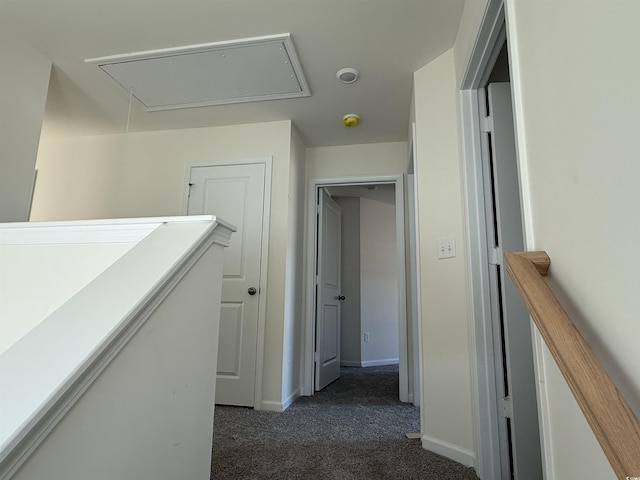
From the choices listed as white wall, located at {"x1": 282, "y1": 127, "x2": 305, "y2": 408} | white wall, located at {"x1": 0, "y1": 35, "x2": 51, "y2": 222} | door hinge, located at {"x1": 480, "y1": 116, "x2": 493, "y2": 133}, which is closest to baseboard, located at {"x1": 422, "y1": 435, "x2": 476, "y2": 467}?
white wall, located at {"x1": 282, "y1": 127, "x2": 305, "y2": 408}

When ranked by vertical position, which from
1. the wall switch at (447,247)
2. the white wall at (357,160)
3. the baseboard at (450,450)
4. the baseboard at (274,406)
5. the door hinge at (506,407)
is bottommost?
the baseboard at (274,406)

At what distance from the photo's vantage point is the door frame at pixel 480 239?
1.64 meters

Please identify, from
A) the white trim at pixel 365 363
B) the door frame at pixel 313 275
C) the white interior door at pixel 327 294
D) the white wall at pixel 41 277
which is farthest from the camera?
the white trim at pixel 365 363

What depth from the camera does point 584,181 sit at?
0.78 meters

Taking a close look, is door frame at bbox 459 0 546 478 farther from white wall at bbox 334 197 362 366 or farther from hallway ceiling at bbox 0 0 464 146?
white wall at bbox 334 197 362 366

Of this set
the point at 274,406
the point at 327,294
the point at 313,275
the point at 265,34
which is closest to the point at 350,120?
the point at 265,34

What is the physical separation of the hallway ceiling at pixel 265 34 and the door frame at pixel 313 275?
69 centimetres

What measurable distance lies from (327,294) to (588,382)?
Result: 3.19 m

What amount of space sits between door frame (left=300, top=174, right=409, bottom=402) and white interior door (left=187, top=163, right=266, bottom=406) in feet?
1.98

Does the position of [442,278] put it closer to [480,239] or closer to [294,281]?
[480,239]

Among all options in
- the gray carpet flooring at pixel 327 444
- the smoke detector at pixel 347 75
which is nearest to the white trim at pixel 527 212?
the gray carpet flooring at pixel 327 444

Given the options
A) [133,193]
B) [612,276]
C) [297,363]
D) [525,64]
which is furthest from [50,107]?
[612,276]

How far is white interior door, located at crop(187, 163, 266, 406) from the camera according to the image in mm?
2855

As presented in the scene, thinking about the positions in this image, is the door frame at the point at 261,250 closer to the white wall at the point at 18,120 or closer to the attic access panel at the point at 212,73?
the attic access panel at the point at 212,73
